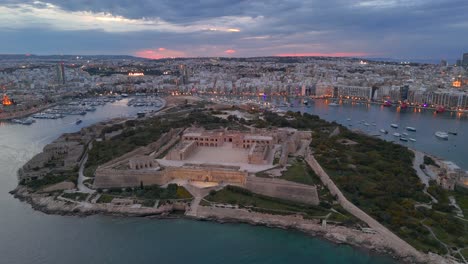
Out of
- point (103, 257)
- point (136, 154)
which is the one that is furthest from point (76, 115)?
point (103, 257)

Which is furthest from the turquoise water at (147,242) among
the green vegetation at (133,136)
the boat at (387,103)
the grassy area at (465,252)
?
the boat at (387,103)

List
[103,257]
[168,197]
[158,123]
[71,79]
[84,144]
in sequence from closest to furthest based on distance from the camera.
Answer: [103,257], [168,197], [84,144], [158,123], [71,79]

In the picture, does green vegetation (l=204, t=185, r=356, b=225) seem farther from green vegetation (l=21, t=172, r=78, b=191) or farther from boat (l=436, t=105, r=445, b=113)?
boat (l=436, t=105, r=445, b=113)

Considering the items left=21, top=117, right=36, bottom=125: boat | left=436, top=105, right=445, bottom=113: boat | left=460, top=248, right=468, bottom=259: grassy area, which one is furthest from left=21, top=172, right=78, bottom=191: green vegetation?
left=436, top=105, right=445, bottom=113: boat

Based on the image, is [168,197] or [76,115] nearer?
[168,197]

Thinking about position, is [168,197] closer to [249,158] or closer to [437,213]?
[249,158]

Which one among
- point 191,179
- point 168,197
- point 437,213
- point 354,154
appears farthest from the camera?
point 354,154
